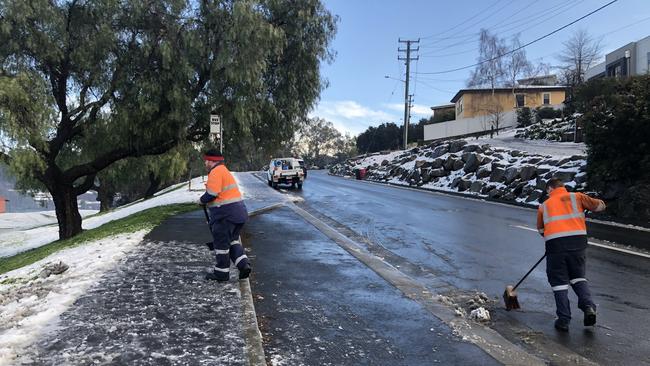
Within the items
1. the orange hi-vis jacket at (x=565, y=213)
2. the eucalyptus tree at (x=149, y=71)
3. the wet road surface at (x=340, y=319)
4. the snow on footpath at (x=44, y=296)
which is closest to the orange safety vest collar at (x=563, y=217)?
the orange hi-vis jacket at (x=565, y=213)

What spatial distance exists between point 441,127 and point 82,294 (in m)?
56.4

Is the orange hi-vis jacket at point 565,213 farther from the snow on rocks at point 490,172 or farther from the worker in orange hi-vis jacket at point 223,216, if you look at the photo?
the snow on rocks at point 490,172

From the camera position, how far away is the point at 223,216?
677cm

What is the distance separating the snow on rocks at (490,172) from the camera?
65.7 ft

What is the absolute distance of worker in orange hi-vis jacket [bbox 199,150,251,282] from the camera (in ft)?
22.0

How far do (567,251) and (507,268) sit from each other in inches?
109

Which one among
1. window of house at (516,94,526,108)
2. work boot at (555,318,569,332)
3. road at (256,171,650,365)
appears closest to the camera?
road at (256,171,650,365)

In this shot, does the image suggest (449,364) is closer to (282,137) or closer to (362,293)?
(362,293)

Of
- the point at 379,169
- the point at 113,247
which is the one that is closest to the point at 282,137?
the point at 113,247

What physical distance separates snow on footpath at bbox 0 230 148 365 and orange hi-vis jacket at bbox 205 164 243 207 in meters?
1.83

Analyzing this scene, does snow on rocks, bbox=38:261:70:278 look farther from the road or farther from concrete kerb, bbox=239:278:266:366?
the road

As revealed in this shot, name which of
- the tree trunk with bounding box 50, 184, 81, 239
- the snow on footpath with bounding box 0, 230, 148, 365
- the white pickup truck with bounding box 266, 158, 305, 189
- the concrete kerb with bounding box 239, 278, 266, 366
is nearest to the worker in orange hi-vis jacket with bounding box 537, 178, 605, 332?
the concrete kerb with bounding box 239, 278, 266, 366

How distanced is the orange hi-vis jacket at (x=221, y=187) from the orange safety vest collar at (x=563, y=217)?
12.3 feet

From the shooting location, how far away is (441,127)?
59.6 m
